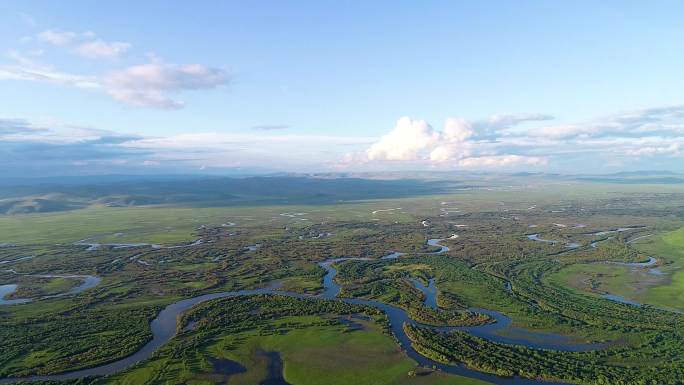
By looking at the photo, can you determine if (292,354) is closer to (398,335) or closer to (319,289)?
(398,335)

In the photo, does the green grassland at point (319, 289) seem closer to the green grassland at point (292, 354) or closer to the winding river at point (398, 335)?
the green grassland at point (292, 354)

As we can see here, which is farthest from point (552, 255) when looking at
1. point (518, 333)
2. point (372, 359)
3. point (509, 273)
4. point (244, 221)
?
point (244, 221)

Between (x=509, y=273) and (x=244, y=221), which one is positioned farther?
(x=244, y=221)

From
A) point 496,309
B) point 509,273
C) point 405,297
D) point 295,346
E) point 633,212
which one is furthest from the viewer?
point 633,212

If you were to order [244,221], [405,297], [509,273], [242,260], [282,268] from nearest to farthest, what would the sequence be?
1. [405,297]
2. [509,273]
3. [282,268]
4. [242,260]
5. [244,221]

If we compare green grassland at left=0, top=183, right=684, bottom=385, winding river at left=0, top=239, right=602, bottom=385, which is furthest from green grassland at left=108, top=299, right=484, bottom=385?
winding river at left=0, top=239, right=602, bottom=385

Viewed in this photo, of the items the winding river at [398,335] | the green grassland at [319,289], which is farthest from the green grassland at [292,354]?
the winding river at [398,335]

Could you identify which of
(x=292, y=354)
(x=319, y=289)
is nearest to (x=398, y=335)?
(x=292, y=354)

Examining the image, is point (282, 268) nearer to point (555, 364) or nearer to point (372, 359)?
point (372, 359)
